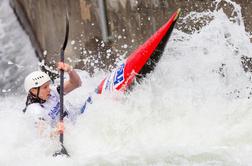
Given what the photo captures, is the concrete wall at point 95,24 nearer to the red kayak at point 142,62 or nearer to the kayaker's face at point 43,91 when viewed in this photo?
the red kayak at point 142,62

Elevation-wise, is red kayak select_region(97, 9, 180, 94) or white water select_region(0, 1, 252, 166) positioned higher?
red kayak select_region(97, 9, 180, 94)

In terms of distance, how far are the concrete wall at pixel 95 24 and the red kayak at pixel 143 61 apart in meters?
0.83

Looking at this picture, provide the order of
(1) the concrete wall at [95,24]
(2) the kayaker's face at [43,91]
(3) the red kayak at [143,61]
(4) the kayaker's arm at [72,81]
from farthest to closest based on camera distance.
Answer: (1) the concrete wall at [95,24] < (3) the red kayak at [143,61] < (4) the kayaker's arm at [72,81] < (2) the kayaker's face at [43,91]

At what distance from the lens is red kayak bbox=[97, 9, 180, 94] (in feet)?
22.6

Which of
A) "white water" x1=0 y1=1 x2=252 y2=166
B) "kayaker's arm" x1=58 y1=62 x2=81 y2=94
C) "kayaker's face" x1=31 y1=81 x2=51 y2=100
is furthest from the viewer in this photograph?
"kayaker's arm" x1=58 y1=62 x2=81 y2=94

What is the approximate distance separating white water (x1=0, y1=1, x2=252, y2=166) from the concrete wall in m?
0.37

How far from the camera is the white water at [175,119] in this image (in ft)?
→ 20.1

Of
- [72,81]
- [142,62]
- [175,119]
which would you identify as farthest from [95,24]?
[175,119]

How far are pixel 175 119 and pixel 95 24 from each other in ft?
9.00

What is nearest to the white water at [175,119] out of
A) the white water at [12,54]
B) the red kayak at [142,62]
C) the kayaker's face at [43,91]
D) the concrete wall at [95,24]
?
the red kayak at [142,62]

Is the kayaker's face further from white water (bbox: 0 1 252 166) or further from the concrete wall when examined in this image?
the concrete wall

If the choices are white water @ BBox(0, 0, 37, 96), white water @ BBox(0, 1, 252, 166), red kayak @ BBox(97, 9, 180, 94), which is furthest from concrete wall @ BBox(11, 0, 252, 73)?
red kayak @ BBox(97, 9, 180, 94)

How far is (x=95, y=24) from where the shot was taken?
9.01 meters

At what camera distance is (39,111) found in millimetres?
6312
